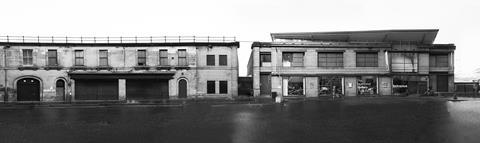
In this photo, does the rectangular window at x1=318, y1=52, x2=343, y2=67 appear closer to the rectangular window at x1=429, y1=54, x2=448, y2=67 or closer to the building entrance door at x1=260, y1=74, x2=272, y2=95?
the building entrance door at x1=260, y1=74, x2=272, y2=95

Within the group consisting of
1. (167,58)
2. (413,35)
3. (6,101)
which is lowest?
(6,101)

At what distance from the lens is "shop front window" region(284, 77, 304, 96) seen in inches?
1389

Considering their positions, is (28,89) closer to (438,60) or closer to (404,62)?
(404,62)

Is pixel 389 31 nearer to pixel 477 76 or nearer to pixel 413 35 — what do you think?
pixel 413 35

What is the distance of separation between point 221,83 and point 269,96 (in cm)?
532

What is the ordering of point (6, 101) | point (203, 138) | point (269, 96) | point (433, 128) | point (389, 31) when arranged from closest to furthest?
point (203, 138) < point (433, 128) < point (6, 101) < point (269, 96) < point (389, 31)

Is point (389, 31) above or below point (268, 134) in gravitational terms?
above

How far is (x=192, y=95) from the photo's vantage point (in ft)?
109

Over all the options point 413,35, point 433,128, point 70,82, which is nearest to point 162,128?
point 433,128

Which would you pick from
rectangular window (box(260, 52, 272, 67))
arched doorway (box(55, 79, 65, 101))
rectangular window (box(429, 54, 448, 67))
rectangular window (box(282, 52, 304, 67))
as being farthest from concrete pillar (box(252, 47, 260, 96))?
rectangular window (box(429, 54, 448, 67))

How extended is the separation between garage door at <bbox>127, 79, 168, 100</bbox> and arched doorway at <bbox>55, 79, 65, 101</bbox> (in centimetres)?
644

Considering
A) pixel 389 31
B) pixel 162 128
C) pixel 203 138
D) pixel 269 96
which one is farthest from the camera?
pixel 389 31

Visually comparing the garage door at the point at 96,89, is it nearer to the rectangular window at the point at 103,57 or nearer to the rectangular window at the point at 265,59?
the rectangular window at the point at 103,57

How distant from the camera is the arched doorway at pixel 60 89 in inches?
1281
